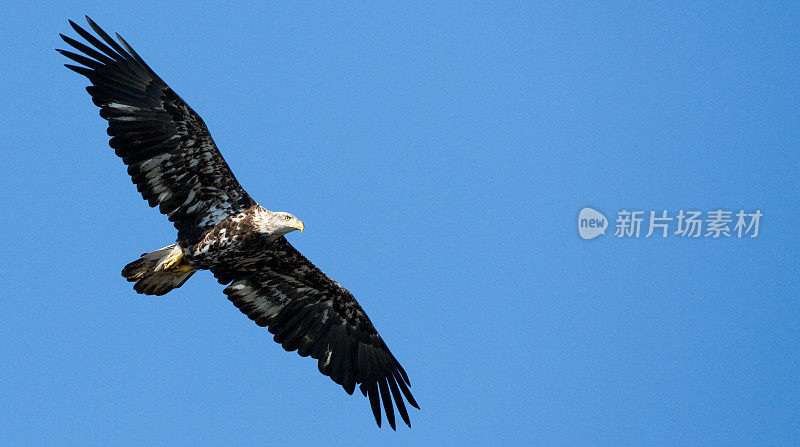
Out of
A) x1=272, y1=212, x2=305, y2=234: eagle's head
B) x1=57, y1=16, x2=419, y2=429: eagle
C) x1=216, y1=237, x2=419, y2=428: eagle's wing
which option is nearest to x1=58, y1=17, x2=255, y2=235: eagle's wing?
x1=57, y1=16, x2=419, y2=429: eagle

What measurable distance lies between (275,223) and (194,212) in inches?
52.5

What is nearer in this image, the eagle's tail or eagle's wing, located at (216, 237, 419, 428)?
the eagle's tail

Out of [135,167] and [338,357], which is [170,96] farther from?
[338,357]

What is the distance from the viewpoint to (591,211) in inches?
880

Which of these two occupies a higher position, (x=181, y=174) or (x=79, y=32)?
(x=79, y=32)

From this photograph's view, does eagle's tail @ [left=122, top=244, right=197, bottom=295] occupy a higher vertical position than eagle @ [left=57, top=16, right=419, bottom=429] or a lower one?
lower

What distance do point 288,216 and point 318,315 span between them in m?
2.53

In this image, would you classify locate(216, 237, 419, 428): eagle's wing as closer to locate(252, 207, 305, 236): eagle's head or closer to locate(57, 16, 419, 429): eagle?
locate(57, 16, 419, 429): eagle

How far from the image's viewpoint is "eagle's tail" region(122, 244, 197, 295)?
17.5m

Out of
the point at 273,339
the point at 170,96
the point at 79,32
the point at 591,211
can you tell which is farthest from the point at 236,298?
the point at 591,211

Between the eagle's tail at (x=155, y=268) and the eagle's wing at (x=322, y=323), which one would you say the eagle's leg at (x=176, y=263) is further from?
the eagle's wing at (x=322, y=323)

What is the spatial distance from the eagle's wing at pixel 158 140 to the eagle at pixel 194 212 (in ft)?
0.05

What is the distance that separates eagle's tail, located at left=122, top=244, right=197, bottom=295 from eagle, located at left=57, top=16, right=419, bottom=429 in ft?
0.05

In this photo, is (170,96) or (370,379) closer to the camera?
(170,96)
